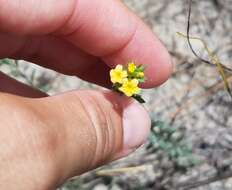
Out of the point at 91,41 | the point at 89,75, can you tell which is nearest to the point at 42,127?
the point at 91,41

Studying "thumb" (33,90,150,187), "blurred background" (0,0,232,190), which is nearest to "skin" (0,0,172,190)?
"thumb" (33,90,150,187)

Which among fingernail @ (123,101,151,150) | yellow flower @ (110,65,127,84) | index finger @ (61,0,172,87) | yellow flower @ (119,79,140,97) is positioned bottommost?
fingernail @ (123,101,151,150)

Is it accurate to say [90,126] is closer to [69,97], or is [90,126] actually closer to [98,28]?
[69,97]

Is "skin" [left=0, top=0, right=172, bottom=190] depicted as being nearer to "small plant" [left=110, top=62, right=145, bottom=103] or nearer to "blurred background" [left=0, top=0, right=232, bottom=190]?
"small plant" [left=110, top=62, right=145, bottom=103]

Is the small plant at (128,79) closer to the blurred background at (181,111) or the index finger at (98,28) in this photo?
the index finger at (98,28)

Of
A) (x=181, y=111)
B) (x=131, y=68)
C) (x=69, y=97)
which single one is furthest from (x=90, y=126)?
(x=181, y=111)

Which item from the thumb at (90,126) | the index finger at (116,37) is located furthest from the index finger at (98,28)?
the thumb at (90,126)

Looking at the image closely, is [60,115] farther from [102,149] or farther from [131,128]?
[131,128]
